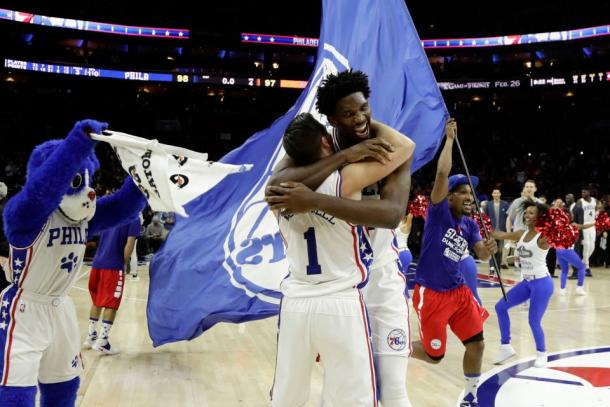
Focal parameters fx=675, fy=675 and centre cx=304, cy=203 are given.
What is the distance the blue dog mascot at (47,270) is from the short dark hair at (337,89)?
1052 mm

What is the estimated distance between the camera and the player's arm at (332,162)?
101 inches

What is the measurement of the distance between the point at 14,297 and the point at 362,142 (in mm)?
1849

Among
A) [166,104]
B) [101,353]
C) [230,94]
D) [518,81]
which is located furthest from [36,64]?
[101,353]

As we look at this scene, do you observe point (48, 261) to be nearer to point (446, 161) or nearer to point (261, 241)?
point (261, 241)

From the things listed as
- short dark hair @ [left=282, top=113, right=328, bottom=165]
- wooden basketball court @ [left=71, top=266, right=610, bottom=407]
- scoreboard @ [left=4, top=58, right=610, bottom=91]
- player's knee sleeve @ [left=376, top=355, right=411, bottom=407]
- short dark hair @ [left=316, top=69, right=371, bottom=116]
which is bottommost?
wooden basketball court @ [left=71, top=266, right=610, bottom=407]

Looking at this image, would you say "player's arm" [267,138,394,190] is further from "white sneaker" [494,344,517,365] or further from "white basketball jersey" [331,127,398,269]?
"white sneaker" [494,344,517,365]

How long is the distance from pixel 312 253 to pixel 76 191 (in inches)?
53.5

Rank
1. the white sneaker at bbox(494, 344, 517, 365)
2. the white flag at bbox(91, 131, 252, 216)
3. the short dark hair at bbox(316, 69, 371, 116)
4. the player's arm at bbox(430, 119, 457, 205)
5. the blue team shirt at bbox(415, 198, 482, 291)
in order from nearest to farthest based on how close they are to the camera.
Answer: the short dark hair at bbox(316, 69, 371, 116) < the white flag at bbox(91, 131, 252, 216) < the player's arm at bbox(430, 119, 457, 205) < the blue team shirt at bbox(415, 198, 482, 291) < the white sneaker at bbox(494, 344, 517, 365)

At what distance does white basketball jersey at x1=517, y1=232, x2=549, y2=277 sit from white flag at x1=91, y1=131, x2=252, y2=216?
4317mm

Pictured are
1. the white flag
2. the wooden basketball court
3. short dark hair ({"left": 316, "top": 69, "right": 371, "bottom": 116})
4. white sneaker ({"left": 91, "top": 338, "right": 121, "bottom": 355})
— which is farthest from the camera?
white sneaker ({"left": 91, "top": 338, "right": 121, "bottom": 355})

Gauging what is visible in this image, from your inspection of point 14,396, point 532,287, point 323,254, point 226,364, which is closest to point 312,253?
point 323,254

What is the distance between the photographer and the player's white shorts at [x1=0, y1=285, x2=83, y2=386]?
3.06 metres

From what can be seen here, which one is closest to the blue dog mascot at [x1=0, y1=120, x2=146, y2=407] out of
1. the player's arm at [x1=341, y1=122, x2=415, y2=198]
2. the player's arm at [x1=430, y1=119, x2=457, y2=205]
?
the player's arm at [x1=341, y1=122, x2=415, y2=198]

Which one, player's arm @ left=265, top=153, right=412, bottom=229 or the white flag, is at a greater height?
the white flag
